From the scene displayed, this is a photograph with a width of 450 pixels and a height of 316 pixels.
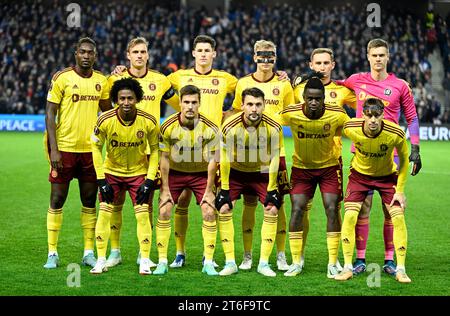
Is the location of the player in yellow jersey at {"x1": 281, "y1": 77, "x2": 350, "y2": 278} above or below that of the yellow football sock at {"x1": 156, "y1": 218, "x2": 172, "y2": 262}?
above

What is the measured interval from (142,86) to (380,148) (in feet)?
8.60

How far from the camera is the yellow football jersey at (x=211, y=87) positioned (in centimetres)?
859

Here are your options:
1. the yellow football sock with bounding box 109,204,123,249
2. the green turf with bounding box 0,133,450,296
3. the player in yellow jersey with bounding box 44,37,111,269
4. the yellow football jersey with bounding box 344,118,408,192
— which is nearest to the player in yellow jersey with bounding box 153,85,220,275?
the green turf with bounding box 0,133,450,296

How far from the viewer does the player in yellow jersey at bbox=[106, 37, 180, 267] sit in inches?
324

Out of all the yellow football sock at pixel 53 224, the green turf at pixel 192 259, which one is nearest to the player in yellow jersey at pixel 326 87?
the green turf at pixel 192 259

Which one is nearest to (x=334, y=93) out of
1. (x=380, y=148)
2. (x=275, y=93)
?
(x=275, y=93)

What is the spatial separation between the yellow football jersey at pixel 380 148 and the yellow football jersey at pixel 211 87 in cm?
164

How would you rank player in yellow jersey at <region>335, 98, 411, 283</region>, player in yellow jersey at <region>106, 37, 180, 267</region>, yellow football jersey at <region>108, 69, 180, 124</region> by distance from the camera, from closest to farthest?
player in yellow jersey at <region>335, 98, 411, 283</region> < player in yellow jersey at <region>106, 37, 180, 267</region> < yellow football jersey at <region>108, 69, 180, 124</region>

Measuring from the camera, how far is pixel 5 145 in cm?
2195

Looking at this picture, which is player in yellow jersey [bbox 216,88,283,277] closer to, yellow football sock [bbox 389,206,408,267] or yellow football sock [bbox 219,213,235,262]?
yellow football sock [bbox 219,213,235,262]

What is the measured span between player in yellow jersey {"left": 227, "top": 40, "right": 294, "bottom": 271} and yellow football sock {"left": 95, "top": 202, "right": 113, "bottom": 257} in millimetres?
1416

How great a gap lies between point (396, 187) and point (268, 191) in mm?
1250

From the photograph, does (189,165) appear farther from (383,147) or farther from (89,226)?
(383,147)

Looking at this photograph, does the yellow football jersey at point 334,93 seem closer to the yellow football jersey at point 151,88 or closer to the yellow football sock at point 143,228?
the yellow football jersey at point 151,88
